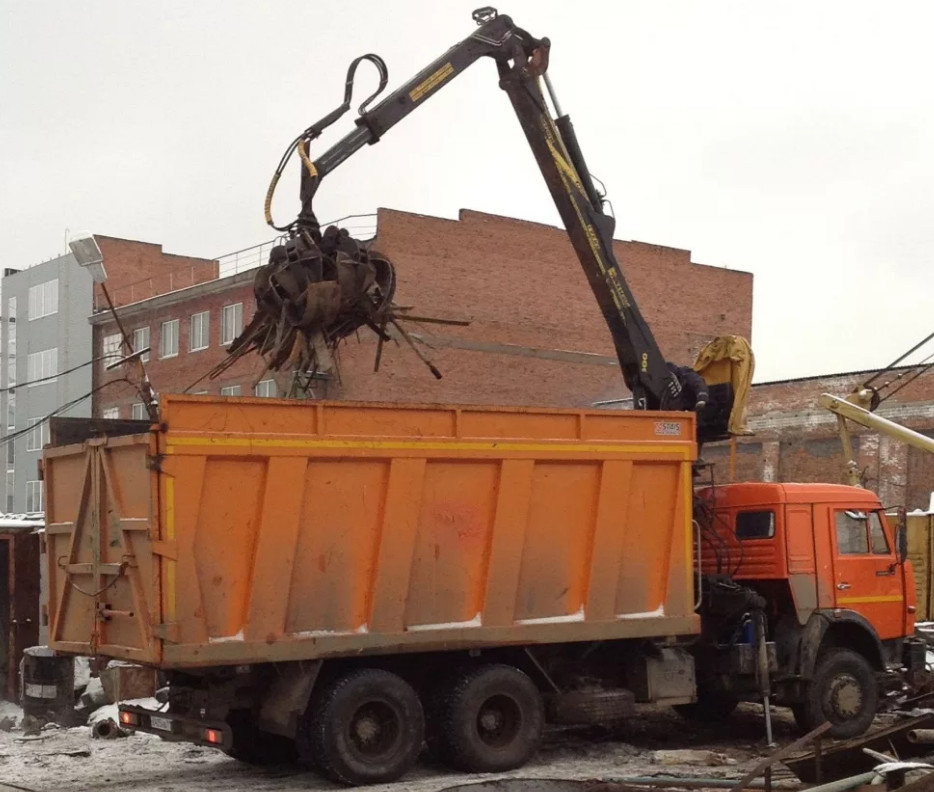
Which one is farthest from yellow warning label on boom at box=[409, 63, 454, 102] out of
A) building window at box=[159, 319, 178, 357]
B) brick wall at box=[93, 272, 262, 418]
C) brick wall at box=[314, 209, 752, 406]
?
building window at box=[159, 319, 178, 357]

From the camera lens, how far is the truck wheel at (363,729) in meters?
9.90

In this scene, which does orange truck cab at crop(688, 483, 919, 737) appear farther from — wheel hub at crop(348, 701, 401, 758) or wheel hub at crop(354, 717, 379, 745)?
wheel hub at crop(354, 717, 379, 745)

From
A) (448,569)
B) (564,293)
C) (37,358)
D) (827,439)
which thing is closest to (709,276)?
(564,293)

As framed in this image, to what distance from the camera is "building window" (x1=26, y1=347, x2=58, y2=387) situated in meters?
55.2

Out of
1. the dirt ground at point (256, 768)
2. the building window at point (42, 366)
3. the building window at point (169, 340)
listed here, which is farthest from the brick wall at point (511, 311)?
the dirt ground at point (256, 768)

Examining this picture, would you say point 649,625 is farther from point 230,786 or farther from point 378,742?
point 230,786

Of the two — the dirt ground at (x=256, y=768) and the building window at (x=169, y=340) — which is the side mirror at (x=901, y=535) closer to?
the dirt ground at (x=256, y=768)

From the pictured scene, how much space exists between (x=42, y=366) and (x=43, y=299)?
2.93m

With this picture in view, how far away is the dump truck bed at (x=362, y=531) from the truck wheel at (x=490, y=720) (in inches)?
14.5

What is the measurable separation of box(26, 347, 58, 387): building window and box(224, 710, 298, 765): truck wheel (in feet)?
152

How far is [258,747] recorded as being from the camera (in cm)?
1117

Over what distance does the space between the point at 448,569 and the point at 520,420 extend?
1.40 meters

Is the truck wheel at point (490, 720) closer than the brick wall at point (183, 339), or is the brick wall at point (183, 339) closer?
the truck wheel at point (490, 720)

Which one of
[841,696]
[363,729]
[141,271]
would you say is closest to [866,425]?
[841,696]
